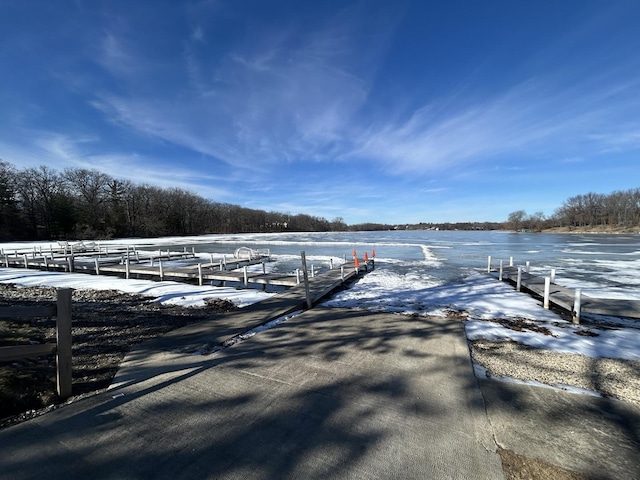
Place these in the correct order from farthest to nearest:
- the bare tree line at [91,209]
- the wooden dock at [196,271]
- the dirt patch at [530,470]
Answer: the bare tree line at [91,209] → the wooden dock at [196,271] → the dirt patch at [530,470]

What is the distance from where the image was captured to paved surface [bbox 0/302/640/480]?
210 centimetres

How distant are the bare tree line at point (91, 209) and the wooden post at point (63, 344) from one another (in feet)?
197

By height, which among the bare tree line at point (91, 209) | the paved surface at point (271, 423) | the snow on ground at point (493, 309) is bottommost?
the snow on ground at point (493, 309)

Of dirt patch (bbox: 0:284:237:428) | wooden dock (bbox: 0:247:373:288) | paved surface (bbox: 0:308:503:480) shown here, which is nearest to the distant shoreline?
wooden dock (bbox: 0:247:373:288)

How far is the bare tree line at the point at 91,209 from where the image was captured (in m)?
49.4

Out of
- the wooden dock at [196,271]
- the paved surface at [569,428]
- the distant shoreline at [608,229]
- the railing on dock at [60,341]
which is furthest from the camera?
the distant shoreline at [608,229]

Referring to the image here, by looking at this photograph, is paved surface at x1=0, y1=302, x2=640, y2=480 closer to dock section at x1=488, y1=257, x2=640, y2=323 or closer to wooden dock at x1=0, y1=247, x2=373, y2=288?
dock section at x1=488, y1=257, x2=640, y2=323

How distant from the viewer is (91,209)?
183 feet

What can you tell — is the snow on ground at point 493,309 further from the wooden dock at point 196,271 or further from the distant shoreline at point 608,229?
the distant shoreline at point 608,229

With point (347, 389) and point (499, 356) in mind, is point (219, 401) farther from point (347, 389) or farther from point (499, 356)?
point (499, 356)

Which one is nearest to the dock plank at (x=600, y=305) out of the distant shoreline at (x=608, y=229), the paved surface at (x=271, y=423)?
the paved surface at (x=271, y=423)

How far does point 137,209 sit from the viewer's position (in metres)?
67.9

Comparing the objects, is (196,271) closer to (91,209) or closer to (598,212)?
(91,209)

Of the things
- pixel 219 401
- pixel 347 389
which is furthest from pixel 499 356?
pixel 219 401
